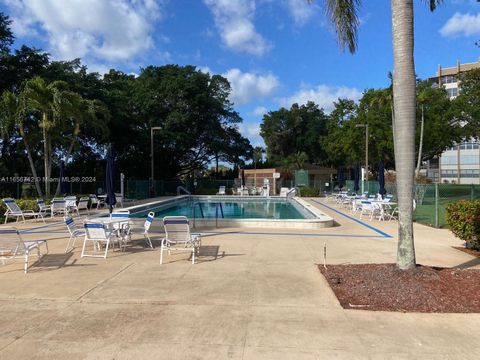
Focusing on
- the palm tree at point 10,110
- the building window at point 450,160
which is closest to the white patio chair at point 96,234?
the palm tree at point 10,110

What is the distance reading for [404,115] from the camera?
21.1 ft

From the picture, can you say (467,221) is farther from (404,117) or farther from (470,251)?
(404,117)

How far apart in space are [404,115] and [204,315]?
14.2 ft

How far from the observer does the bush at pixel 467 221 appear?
31.0 ft

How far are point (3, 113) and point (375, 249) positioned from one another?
2031cm

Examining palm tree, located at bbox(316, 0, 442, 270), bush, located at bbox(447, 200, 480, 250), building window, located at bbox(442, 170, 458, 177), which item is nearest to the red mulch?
bush, located at bbox(447, 200, 480, 250)

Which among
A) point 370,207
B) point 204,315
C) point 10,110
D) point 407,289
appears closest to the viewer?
point 204,315

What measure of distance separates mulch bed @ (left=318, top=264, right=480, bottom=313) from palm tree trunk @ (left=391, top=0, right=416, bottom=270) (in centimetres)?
34

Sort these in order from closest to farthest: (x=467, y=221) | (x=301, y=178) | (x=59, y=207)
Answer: (x=467, y=221), (x=59, y=207), (x=301, y=178)

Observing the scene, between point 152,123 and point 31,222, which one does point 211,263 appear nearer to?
point 31,222

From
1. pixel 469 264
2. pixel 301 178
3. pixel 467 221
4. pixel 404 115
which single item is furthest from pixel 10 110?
pixel 301 178

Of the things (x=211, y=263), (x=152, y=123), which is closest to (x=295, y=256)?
(x=211, y=263)

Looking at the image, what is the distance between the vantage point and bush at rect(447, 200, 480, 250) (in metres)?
9.45

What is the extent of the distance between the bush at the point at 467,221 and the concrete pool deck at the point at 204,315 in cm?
→ 91
